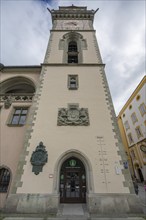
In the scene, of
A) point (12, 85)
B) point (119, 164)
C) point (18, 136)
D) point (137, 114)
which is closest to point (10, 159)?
point (18, 136)

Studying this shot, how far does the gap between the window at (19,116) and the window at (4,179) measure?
3.68 metres

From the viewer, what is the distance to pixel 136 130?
1973 centimetres

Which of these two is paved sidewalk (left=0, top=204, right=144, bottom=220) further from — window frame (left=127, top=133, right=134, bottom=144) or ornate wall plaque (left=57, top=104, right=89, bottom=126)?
window frame (left=127, top=133, right=134, bottom=144)

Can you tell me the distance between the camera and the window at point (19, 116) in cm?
967

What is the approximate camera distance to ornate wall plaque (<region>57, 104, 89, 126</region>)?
8.29 m

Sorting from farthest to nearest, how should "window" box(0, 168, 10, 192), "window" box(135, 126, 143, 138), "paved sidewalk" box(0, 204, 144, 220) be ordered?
"window" box(135, 126, 143, 138) < "window" box(0, 168, 10, 192) < "paved sidewalk" box(0, 204, 144, 220)

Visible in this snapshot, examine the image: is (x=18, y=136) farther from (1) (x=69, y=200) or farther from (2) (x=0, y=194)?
(1) (x=69, y=200)

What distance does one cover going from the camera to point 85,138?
7707 millimetres

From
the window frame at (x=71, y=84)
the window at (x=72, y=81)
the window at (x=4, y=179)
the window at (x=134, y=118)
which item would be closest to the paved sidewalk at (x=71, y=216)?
the window at (x=4, y=179)

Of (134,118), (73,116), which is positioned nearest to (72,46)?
(73,116)

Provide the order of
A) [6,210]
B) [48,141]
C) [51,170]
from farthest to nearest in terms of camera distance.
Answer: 1. [48,141]
2. [51,170]
3. [6,210]

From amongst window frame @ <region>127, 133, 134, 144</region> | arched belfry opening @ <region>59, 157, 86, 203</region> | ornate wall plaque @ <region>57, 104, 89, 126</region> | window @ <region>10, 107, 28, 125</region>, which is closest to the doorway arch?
arched belfry opening @ <region>59, 157, 86, 203</region>

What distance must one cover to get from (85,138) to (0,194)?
6.60m

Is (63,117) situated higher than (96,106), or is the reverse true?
(96,106)
